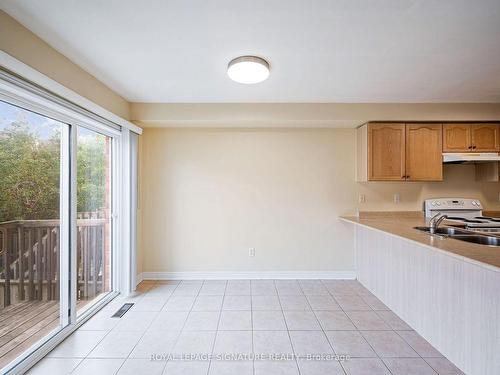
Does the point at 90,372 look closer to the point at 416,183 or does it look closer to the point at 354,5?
the point at 354,5

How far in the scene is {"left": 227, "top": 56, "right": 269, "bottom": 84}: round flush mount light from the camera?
86.7 inches

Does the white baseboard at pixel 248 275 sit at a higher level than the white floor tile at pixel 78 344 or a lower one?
higher

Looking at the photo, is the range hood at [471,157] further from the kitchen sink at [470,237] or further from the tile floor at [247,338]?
the tile floor at [247,338]

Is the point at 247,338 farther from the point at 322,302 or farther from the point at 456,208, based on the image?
the point at 456,208

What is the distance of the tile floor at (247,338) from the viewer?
6.33 ft

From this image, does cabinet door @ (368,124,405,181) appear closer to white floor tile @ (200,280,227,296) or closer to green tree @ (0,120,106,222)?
white floor tile @ (200,280,227,296)

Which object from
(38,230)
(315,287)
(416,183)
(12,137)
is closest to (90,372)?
(38,230)

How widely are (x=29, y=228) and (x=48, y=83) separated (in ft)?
3.69

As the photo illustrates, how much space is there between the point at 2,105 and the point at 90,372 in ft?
6.56

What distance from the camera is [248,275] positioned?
12.3 feet

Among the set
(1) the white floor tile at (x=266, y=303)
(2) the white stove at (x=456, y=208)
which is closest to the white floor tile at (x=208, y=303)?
(1) the white floor tile at (x=266, y=303)

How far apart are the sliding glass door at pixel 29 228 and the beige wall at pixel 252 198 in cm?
148

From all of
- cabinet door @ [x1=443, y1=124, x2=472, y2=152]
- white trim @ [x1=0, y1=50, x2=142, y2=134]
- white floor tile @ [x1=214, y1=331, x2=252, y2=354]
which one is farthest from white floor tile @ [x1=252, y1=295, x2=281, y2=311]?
cabinet door @ [x1=443, y1=124, x2=472, y2=152]

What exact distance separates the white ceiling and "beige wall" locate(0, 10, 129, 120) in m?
0.07
